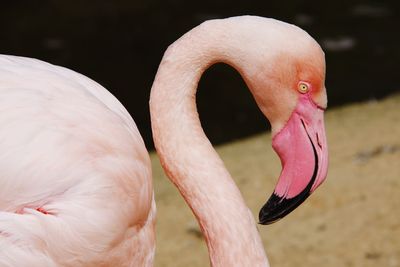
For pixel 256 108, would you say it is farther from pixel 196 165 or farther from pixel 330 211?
pixel 196 165

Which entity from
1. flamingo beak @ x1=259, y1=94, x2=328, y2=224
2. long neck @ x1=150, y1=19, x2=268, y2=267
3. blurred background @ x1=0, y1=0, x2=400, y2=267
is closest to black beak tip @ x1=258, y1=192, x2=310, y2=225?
flamingo beak @ x1=259, y1=94, x2=328, y2=224

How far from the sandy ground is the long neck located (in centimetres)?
168

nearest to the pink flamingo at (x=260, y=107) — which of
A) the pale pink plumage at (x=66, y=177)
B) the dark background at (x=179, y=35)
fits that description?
the pale pink plumage at (x=66, y=177)

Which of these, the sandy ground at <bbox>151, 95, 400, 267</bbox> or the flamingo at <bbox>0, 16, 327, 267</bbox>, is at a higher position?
the flamingo at <bbox>0, 16, 327, 267</bbox>

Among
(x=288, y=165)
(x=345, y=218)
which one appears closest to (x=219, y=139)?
(x=345, y=218)

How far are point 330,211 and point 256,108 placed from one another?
2427mm

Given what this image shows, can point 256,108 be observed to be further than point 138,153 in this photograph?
Yes

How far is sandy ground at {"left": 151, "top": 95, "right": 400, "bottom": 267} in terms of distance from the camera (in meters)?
4.95

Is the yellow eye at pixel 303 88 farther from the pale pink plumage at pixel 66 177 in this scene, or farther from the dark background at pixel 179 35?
the dark background at pixel 179 35

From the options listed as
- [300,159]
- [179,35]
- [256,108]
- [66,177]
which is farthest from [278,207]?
[179,35]

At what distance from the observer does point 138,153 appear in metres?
3.30

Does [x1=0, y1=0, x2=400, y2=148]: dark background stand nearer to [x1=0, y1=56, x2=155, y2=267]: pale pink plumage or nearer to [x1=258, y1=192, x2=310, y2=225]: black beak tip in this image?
[x1=0, y1=56, x2=155, y2=267]: pale pink plumage

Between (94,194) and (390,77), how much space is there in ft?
19.1

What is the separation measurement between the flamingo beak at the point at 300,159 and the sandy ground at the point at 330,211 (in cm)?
183
